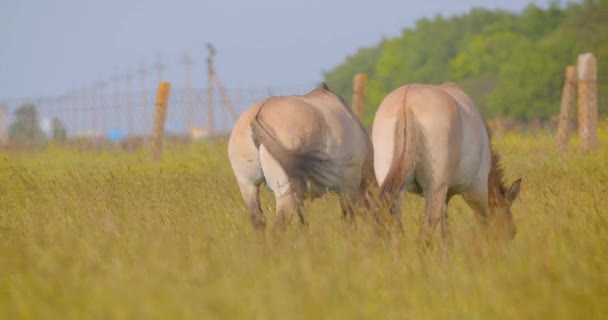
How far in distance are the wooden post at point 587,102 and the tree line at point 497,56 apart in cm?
2899

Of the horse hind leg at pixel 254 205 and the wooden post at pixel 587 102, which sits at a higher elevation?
the horse hind leg at pixel 254 205

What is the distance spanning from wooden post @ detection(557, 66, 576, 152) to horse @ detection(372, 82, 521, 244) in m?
10.1

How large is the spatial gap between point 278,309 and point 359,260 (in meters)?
A: 1.44

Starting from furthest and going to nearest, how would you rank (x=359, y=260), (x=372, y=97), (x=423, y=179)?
(x=372, y=97), (x=423, y=179), (x=359, y=260)

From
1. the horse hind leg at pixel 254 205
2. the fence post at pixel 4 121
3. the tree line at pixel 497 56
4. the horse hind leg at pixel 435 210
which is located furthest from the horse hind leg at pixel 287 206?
the tree line at pixel 497 56

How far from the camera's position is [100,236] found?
745cm

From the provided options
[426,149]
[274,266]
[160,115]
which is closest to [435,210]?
[426,149]

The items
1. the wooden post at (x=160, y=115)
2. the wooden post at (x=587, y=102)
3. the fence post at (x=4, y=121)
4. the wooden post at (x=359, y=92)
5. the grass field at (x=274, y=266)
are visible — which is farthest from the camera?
the fence post at (x=4, y=121)

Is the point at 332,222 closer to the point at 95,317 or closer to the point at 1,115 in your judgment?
the point at 95,317

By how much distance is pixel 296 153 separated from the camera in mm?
8203

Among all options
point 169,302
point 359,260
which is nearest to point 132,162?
point 359,260

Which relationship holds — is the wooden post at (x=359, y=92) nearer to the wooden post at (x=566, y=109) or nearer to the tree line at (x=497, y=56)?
the wooden post at (x=566, y=109)

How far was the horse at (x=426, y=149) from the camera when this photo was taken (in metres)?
7.77

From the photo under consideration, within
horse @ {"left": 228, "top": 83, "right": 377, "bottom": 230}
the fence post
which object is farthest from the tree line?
horse @ {"left": 228, "top": 83, "right": 377, "bottom": 230}
